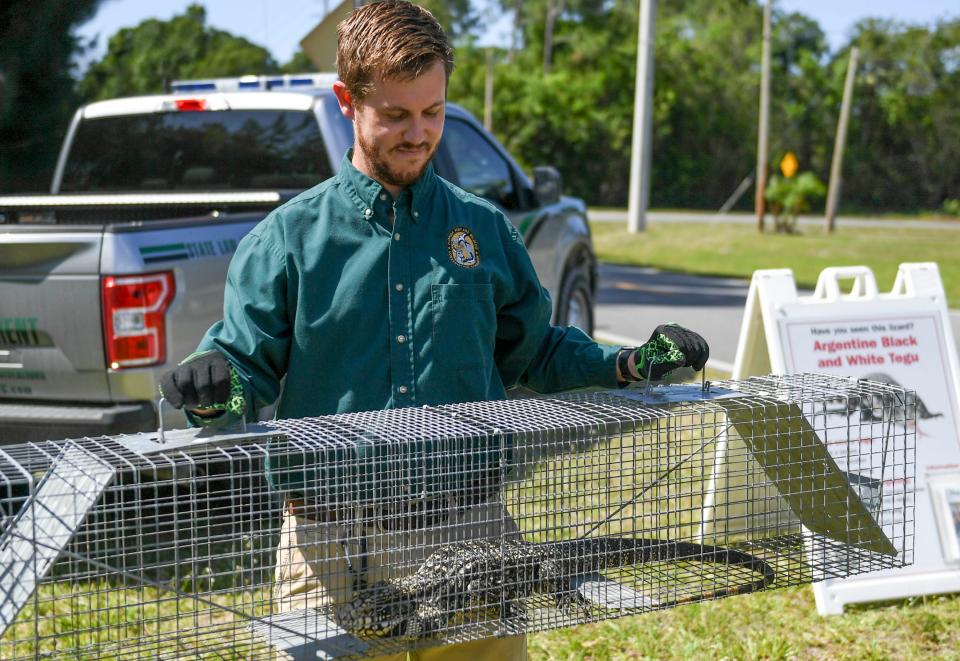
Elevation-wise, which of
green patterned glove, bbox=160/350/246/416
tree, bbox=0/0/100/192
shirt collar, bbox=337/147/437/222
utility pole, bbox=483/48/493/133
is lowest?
green patterned glove, bbox=160/350/246/416

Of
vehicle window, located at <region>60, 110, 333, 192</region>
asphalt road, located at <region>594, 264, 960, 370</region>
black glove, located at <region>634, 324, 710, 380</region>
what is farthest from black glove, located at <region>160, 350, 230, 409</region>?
asphalt road, located at <region>594, 264, 960, 370</region>

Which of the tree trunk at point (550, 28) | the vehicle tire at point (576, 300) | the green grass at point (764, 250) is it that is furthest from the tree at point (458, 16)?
the vehicle tire at point (576, 300)

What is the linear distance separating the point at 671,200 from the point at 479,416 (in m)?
50.5

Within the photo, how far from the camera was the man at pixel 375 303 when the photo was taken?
231 centimetres

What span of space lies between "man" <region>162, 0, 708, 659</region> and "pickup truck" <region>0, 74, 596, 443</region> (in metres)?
2.25

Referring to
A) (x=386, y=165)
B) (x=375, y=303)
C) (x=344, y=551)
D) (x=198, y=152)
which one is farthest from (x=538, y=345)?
(x=198, y=152)

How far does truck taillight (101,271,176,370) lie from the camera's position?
451 cm

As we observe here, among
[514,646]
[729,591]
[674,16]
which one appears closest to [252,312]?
[514,646]

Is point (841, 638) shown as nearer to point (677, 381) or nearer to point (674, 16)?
point (677, 381)

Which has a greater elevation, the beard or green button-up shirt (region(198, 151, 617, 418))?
the beard

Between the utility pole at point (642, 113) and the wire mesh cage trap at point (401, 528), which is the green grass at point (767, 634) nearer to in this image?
the wire mesh cage trap at point (401, 528)

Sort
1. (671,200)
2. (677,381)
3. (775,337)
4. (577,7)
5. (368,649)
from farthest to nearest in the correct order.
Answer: (577,7) < (671,200) < (775,337) < (677,381) < (368,649)

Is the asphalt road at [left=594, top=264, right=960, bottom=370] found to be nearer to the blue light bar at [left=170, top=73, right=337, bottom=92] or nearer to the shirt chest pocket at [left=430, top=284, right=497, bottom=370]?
the blue light bar at [left=170, top=73, right=337, bottom=92]

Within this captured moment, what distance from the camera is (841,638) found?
13.0 feet
